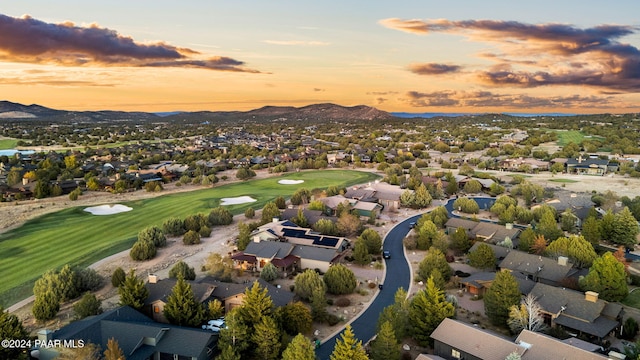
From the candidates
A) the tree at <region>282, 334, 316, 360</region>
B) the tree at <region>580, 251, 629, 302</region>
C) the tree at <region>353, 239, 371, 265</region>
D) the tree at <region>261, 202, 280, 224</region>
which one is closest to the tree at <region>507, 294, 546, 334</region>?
the tree at <region>580, 251, 629, 302</region>

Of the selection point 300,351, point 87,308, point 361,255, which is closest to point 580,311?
point 361,255

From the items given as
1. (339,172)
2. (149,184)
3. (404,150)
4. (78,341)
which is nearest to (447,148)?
(404,150)

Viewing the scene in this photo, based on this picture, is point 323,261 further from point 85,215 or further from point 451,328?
point 85,215

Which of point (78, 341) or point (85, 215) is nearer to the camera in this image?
point (78, 341)

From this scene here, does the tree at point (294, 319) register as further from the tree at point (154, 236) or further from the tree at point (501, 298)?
the tree at point (154, 236)

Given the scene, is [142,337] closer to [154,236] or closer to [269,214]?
[154,236]

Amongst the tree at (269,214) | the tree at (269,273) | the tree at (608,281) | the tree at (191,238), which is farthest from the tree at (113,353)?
the tree at (608,281)
